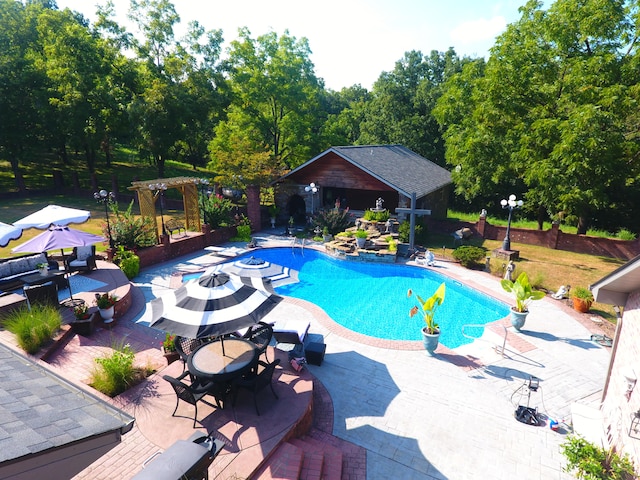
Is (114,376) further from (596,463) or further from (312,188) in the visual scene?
(312,188)

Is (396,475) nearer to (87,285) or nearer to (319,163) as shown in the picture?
(87,285)

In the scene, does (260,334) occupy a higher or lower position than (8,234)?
lower

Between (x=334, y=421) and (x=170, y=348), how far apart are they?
4.58m

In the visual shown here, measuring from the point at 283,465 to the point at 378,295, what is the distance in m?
10.6

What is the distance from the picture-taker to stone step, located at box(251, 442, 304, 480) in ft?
19.6

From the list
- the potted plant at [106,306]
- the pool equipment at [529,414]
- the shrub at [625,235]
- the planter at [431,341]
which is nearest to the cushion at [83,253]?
the potted plant at [106,306]

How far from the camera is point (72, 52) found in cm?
3212

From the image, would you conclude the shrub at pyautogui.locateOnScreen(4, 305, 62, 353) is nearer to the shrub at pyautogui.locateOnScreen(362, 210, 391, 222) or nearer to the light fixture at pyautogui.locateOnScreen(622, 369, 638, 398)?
the light fixture at pyautogui.locateOnScreen(622, 369, 638, 398)

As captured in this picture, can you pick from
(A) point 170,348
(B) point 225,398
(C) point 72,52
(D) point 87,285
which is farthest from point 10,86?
(B) point 225,398

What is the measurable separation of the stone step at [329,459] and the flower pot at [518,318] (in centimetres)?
815

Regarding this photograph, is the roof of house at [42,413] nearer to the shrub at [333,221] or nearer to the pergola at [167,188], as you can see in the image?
the pergola at [167,188]

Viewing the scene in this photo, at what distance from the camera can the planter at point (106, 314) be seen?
37.1ft

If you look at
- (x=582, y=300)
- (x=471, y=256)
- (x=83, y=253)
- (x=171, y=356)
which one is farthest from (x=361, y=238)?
(x=83, y=253)

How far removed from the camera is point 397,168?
27.1 metres
